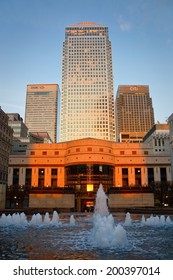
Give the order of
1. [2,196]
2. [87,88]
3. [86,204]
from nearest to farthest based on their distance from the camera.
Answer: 1. [2,196]
2. [86,204]
3. [87,88]

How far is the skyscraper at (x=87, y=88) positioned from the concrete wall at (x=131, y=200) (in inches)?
4055

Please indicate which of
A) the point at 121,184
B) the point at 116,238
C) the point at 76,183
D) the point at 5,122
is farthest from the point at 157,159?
the point at 116,238

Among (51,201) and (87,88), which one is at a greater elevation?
(87,88)

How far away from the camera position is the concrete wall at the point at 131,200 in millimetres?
56031

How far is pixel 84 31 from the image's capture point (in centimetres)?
18075

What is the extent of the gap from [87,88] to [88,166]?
103 meters

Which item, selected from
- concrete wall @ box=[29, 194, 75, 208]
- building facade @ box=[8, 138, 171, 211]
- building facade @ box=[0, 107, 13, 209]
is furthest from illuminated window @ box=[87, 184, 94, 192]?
building facade @ box=[0, 107, 13, 209]

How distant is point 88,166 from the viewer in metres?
70.2

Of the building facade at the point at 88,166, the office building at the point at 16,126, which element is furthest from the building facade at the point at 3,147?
the office building at the point at 16,126

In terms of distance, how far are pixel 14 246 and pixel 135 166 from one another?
68.2 meters

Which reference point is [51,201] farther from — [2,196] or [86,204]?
[2,196]

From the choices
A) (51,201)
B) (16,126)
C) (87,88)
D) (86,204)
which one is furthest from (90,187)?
(87,88)

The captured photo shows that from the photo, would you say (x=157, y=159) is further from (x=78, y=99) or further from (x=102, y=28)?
(x=102, y=28)

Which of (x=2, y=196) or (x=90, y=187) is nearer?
(x=2, y=196)
